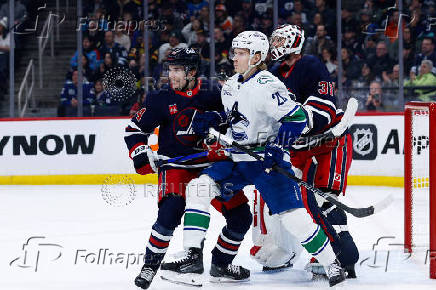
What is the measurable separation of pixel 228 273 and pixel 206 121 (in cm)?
79

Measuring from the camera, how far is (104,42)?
32.4 feet

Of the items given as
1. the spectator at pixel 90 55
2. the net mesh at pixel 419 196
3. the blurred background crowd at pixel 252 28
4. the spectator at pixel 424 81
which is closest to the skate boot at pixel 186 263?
the net mesh at pixel 419 196

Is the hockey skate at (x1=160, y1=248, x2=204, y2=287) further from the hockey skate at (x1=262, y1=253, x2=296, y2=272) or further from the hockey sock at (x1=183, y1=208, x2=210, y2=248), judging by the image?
the hockey skate at (x1=262, y1=253, x2=296, y2=272)

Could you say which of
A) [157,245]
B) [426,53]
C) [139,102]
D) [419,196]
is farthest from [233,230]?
[426,53]

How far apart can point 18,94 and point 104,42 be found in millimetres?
1116

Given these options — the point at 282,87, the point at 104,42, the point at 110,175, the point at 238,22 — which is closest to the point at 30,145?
the point at 110,175

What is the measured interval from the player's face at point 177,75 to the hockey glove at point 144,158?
34cm

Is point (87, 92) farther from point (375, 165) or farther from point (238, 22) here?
point (375, 165)

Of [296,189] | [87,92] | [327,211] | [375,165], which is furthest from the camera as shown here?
[87,92]

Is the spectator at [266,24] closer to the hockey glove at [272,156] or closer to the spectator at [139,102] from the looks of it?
the spectator at [139,102]

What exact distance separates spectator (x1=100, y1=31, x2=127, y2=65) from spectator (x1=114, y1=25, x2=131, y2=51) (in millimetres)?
33

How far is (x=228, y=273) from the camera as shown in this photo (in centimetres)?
439

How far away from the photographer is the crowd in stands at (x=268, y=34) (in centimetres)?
932

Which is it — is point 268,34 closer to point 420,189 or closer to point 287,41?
point 420,189
